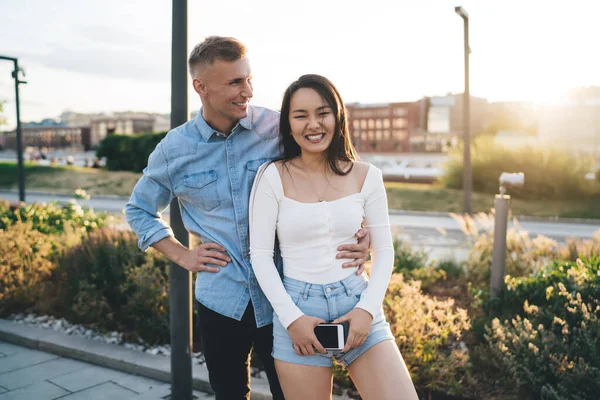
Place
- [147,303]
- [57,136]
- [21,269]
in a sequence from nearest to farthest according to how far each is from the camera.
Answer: [147,303] → [21,269] → [57,136]

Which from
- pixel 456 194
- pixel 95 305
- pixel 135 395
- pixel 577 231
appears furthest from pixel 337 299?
pixel 456 194

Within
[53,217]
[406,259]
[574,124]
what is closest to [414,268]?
[406,259]

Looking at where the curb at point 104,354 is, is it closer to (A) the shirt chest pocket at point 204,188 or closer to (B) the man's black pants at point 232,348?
(B) the man's black pants at point 232,348

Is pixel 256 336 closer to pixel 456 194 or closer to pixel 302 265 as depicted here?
pixel 302 265

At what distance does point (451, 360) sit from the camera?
3852 mm

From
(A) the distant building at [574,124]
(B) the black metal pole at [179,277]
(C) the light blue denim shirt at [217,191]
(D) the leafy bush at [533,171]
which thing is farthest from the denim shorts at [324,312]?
(A) the distant building at [574,124]

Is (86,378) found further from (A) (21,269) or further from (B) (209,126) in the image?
(B) (209,126)

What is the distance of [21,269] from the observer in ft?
20.5

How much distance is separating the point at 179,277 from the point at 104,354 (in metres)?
1.52

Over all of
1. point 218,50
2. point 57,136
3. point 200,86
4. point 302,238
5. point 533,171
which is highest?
point 57,136

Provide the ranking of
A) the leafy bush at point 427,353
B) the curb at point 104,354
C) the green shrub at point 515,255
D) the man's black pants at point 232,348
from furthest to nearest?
the green shrub at point 515,255
the curb at point 104,354
the leafy bush at point 427,353
the man's black pants at point 232,348

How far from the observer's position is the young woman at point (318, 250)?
217cm

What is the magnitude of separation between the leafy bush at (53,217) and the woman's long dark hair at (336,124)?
6.62m

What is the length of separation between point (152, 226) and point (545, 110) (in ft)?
172
